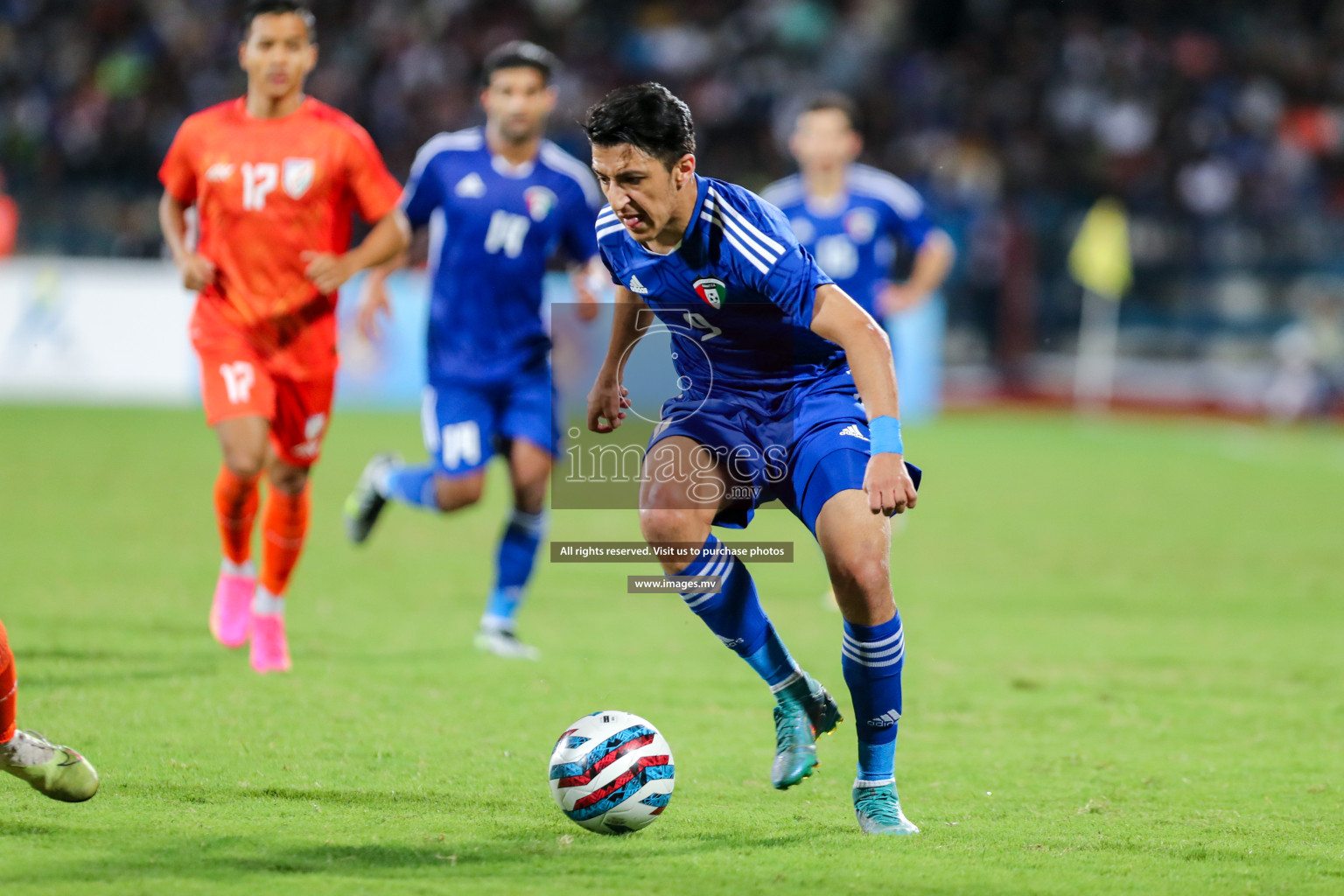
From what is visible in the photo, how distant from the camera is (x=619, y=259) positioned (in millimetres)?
4547

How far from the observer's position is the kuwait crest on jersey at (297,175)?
6.29 metres

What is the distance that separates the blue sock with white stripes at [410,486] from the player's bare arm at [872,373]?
3.44 meters

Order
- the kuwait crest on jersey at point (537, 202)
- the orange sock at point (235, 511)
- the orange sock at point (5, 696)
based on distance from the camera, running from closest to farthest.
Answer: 1. the orange sock at point (5, 696)
2. the orange sock at point (235, 511)
3. the kuwait crest on jersey at point (537, 202)

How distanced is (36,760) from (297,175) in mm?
2998

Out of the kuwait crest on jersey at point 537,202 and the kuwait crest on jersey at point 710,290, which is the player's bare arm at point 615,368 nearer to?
the kuwait crest on jersey at point 710,290

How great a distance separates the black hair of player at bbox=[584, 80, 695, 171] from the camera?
4.11 meters

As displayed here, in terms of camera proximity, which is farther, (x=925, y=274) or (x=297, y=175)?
(x=925, y=274)

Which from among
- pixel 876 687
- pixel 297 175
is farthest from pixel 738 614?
pixel 297 175

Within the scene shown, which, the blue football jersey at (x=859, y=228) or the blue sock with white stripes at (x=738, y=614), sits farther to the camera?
the blue football jersey at (x=859, y=228)

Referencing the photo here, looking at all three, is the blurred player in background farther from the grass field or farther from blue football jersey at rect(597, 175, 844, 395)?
blue football jersey at rect(597, 175, 844, 395)

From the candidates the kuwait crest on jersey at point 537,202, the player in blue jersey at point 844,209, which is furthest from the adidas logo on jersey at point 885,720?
the player in blue jersey at point 844,209

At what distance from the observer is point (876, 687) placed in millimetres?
4328

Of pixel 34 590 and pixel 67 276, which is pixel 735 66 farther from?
pixel 34 590

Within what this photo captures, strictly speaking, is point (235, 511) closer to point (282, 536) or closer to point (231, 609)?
point (282, 536)
